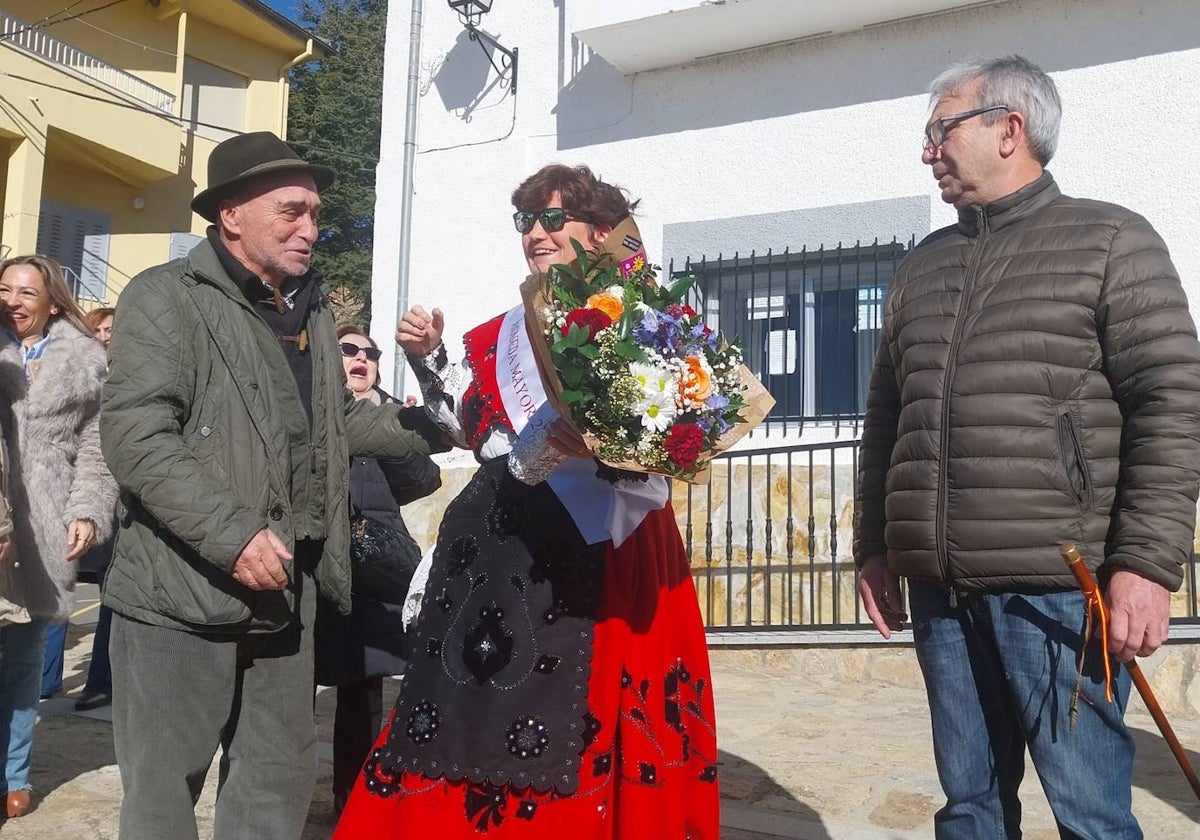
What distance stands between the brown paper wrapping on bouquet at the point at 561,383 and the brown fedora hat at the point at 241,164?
0.80 meters

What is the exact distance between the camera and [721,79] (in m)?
9.09


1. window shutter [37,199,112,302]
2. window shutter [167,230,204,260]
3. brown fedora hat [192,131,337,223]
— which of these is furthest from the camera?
window shutter [167,230,204,260]

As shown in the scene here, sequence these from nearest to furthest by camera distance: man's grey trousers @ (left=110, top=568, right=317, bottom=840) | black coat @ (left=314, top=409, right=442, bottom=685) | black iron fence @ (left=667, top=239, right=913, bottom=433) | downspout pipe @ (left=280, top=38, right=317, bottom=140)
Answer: man's grey trousers @ (left=110, top=568, right=317, bottom=840) < black coat @ (left=314, top=409, right=442, bottom=685) < black iron fence @ (left=667, top=239, right=913, bottom=433) < downspout pipe @ (left=280, top=38, right=317, bottom=140)

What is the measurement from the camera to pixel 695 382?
96.5 inches

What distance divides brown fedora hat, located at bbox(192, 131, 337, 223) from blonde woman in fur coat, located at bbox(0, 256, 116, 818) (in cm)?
154

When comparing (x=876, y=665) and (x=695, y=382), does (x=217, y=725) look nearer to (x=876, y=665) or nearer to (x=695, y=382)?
(x=695, y=382)

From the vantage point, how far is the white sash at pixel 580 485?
2.75 metres

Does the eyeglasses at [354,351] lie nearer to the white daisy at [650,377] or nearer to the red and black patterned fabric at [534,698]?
the red and black patterned fabric at [534,698]

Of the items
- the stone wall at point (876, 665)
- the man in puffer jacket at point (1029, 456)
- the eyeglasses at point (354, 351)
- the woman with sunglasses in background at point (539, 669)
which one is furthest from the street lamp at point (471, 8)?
the man in puffer jacket at point (1029, 456)

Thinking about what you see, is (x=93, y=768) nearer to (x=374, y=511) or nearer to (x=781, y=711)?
(x=374, y=511)

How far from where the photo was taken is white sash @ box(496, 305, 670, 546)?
108 inches

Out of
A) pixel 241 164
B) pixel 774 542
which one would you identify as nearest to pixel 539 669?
pixel 241 164

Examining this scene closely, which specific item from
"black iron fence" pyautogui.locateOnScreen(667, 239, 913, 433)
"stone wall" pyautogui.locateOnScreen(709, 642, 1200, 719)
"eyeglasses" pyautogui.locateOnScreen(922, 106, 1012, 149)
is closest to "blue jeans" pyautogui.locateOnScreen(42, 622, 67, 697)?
"stone wall" pyautogui.locateOnScreen(709, 642, 1200, 719)

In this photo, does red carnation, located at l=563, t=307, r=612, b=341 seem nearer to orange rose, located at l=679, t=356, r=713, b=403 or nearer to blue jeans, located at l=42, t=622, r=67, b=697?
orange rose, located at l=679, t=356, r=713, b=403
